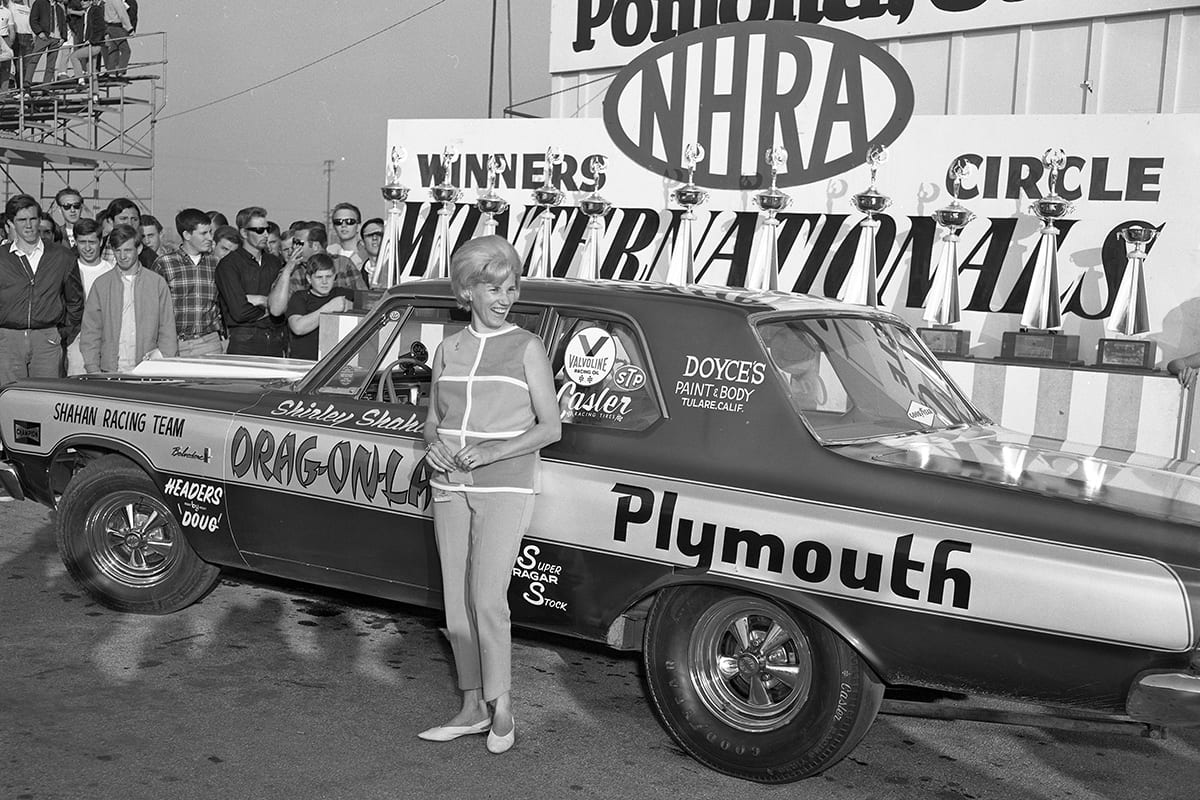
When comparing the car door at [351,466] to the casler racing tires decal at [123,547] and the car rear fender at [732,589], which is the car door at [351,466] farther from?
the car rear fender at [732,589]

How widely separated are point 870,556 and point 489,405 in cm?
120

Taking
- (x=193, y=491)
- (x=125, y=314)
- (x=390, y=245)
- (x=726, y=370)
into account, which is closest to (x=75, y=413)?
(x=193, y=491)

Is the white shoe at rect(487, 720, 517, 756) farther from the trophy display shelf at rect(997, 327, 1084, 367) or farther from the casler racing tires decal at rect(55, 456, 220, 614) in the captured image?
the trophy display shelf at rect(997, 327, 1084, 367)

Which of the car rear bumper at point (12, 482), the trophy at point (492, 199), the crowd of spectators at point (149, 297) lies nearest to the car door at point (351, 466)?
the car rear bumper at point (12, 482)

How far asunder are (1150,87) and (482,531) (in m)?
7.44

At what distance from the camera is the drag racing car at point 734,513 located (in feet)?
11.0

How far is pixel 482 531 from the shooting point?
387 centimetres

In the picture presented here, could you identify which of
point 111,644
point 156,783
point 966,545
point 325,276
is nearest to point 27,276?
point 325,276

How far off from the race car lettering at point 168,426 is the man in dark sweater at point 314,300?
9.64 feet

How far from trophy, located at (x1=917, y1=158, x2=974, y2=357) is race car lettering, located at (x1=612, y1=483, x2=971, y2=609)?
12.0 ft

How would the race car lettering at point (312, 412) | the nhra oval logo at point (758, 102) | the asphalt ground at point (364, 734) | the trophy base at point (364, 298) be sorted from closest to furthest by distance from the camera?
1. the asphalt ground at point (364, 734)
2. the race car lettering at point (312, 412)
3. the nhra oval logo at point (758, 102)
4. the trophy base at point (364, 298)

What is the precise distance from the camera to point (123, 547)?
5414 millimetres

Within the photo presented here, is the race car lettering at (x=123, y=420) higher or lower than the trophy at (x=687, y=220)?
lower

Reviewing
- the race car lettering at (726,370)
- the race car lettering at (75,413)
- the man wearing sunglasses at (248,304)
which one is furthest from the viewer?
the man wearing sunglasses at (248,304)
